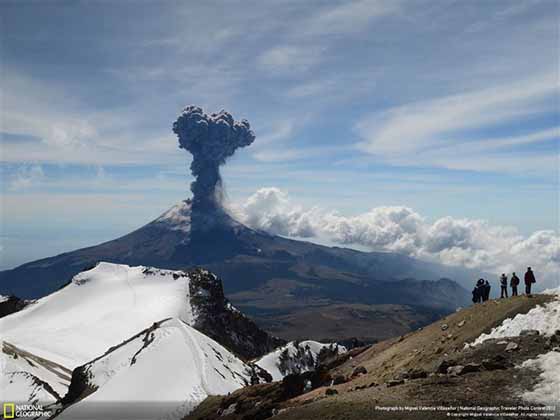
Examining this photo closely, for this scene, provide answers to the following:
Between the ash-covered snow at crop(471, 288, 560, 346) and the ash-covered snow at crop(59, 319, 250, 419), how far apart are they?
35.1 metres

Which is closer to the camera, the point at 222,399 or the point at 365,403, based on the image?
the point at 365,403

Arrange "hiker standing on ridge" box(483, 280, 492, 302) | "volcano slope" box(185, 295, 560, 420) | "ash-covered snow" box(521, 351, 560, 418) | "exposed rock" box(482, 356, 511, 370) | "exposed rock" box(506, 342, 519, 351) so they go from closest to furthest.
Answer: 1. "ash-covered snow" box(521, 351, 560, 418)
2. "volcano slope" box(185, 295, 560, 420)
3. "exposed rock" box(482, 356, 511, 370)
4. "exposed rock" box(506, 342, 519, 351)
5. "hiker standing on ridge" box(483, 280, 492, 302)

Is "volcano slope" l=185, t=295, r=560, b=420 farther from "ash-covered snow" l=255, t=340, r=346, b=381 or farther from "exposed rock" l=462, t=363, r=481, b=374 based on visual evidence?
"ash-covered snow" l=255, t=340, r=346, b=381

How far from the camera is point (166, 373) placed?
218ft

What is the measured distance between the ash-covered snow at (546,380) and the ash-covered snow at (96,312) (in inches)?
4275

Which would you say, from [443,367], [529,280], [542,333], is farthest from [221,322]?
[542,333]

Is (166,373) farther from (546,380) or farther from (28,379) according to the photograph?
(546,380)

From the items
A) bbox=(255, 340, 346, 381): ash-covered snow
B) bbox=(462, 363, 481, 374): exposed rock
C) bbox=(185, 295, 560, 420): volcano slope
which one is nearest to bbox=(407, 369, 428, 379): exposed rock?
bbox=(185, 295, 560, 420): volcano slope

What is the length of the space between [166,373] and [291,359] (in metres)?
73.5

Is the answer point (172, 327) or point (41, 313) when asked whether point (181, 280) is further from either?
point (172, 327)

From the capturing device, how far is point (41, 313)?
153750mm

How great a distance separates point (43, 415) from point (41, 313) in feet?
310

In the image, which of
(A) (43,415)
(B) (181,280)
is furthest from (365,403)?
(B) (181,280)

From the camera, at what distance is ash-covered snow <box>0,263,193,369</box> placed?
125188mm
